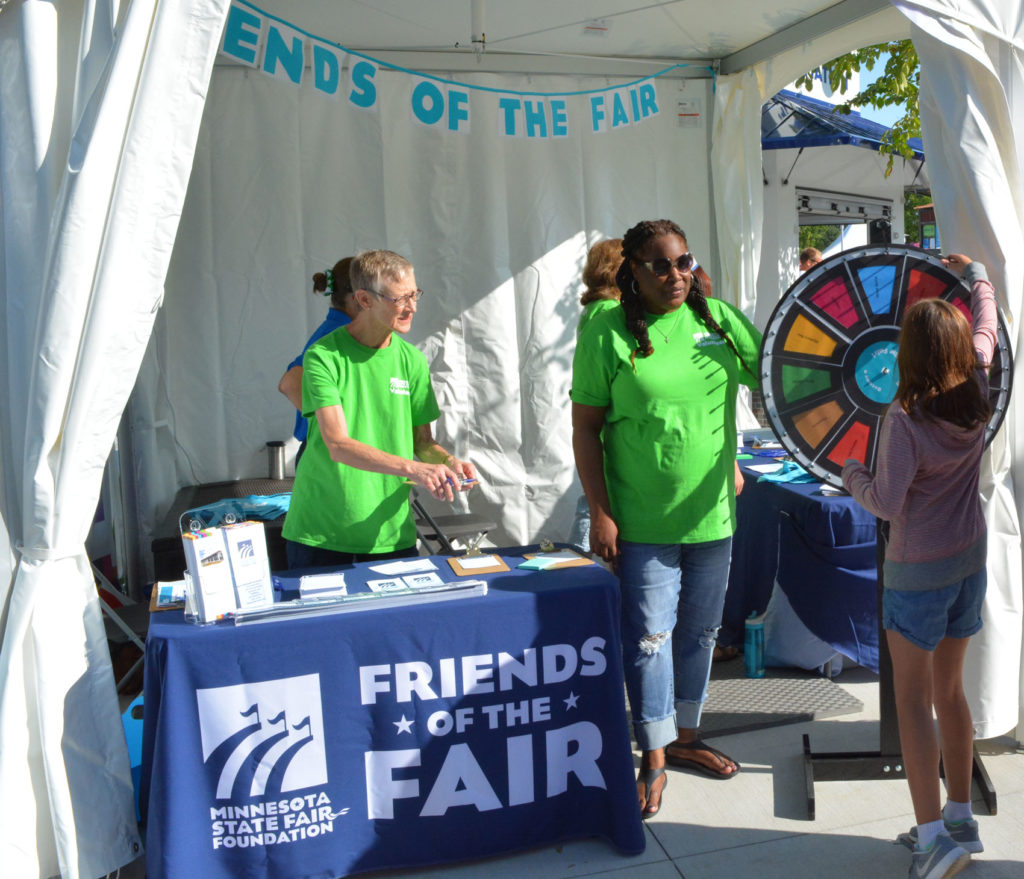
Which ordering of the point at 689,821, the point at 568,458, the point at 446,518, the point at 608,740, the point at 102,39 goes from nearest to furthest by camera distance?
the point at 102,39 → the point at 608,740 → the point at 689,821 → the point at 446,518 → the point at 568,458

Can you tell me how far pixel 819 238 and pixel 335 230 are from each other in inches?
1031

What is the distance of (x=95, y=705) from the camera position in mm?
2266

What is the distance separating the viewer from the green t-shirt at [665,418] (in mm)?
2441

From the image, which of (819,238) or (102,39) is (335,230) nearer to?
(102,39)

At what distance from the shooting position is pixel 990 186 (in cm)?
272

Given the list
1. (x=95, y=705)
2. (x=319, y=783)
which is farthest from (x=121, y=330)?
(x=319, y=783)

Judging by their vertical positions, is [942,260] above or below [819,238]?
below

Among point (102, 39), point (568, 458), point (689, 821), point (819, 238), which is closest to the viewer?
point (102, 39)

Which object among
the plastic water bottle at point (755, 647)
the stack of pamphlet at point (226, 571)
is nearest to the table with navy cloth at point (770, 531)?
the plastic water bottle at point (755, 647)

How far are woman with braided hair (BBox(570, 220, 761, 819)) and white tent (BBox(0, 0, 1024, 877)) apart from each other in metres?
0.91

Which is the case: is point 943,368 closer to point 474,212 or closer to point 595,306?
point 595,306

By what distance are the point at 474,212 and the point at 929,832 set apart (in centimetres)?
371

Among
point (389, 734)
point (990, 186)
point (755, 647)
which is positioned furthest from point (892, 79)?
point (389, 734)

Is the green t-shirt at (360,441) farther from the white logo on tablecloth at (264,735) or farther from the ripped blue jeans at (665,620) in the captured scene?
the ripped blue jeans at (665,620)
